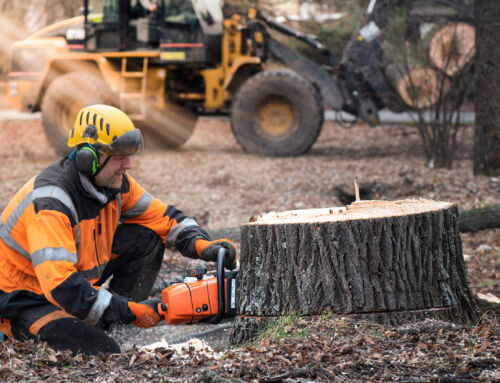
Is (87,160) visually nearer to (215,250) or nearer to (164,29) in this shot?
(215,250)

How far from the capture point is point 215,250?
3889 mm

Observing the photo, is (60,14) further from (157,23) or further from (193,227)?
(193,227)

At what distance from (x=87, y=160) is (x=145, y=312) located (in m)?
0.89

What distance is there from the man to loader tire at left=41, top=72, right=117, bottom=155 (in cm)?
→ 743

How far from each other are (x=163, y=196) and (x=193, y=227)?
4294 mm

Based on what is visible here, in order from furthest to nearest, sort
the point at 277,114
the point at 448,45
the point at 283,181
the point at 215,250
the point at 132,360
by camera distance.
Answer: the point at 277,114, the point at 448,45, the point at 283,181, the point at 215,250, the point at 132,360

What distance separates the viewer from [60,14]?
17.2 meters

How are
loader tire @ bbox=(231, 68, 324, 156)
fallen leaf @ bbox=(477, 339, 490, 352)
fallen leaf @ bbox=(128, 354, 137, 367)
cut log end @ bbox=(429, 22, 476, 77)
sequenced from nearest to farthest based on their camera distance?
fallen leaf @ bbox=(477, 339, 490, 352)
fallen leaf @ bbox=(128, 354, 137, 367)
cut log end @ bbox=(429, 22, 476, 77)
loader tire @ bbox=(231, 68, 324, 156)

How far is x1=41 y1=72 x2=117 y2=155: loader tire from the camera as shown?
11094 mm


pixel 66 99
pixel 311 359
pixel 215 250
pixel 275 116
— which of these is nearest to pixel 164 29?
pixel 66 99

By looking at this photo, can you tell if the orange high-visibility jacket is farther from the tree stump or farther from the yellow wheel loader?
the yellow wheel loader

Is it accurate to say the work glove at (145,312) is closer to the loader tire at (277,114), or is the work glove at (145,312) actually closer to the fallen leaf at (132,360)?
the fallen leaf at (132,360)

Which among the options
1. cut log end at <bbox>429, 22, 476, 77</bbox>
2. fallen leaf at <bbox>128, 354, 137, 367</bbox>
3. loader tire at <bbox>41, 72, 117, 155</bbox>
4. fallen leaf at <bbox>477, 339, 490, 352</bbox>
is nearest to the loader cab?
loader tire at <bbox>41, 72, 117, 155</bbox>

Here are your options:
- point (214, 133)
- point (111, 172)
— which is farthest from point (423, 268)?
point (214, 133)
